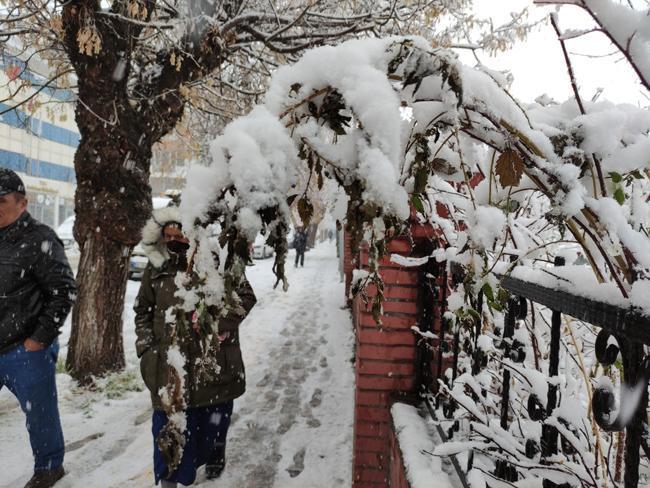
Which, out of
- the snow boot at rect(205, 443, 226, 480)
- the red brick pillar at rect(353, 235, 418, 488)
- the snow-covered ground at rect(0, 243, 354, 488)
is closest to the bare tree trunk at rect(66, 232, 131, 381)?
the snow-covered ground at rect(0, 243, 354, 488)

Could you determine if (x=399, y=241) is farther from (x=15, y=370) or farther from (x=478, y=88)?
(x=15, y=370)

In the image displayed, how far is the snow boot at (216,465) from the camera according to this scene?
3156 mm

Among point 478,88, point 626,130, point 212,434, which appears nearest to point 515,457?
point 626,130

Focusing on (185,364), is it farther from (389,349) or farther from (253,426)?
(253,426)

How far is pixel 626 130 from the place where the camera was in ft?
3.35

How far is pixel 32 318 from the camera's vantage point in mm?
3012

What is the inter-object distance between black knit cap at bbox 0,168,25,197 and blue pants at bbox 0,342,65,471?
1.06 meters

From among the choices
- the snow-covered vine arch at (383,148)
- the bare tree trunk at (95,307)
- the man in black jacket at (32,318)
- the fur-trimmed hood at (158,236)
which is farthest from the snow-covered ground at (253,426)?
the snow-covered vine arch at (383,148)

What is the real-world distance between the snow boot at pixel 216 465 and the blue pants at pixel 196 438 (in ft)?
→ 0.08

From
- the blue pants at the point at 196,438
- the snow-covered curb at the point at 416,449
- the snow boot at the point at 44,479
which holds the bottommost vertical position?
the snow boot at the point at 44,479

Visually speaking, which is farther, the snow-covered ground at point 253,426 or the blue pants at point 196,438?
the snow-covered ground at point 253,426

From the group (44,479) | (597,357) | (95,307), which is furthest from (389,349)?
(95,307)

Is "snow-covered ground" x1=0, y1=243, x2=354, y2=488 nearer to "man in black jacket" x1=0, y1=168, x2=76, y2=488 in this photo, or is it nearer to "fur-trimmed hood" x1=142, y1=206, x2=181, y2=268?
"man in black jacket" x1=0, y1=168, x2=76, y2=488

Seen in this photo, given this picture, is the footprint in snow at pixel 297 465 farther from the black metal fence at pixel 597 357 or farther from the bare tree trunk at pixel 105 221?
the bare tree trunk at pixel 105 221
